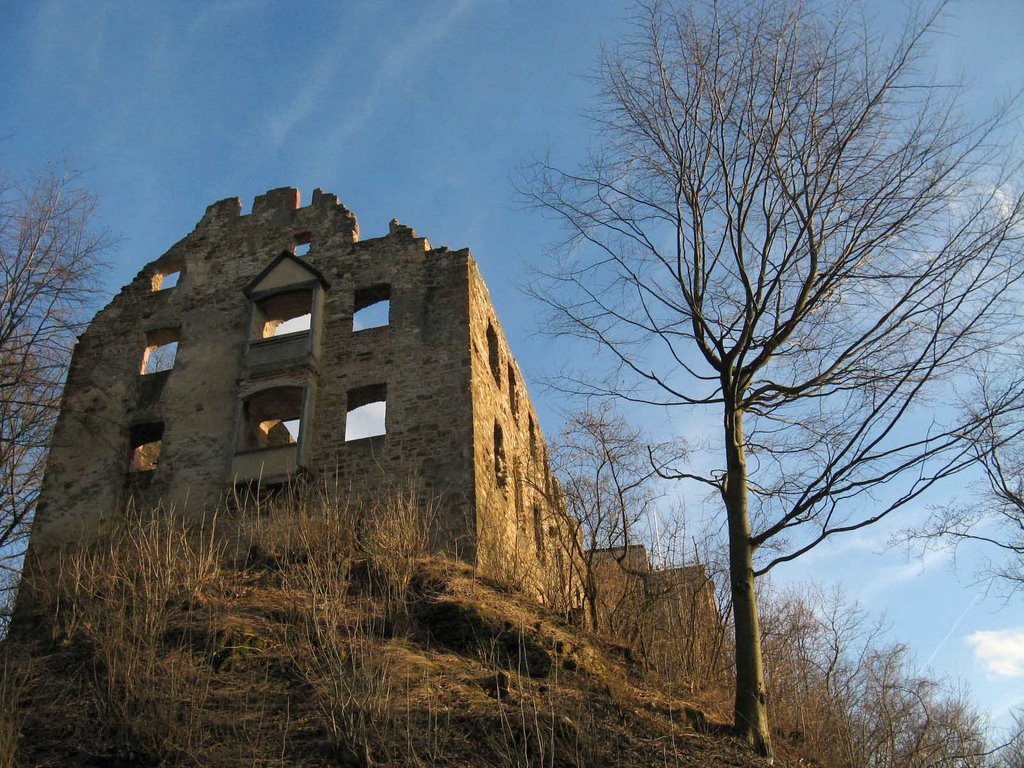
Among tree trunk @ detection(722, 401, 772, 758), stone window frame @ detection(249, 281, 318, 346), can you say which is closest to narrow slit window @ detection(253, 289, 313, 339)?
stone window frame @ detection(249, 281, 318, 346)

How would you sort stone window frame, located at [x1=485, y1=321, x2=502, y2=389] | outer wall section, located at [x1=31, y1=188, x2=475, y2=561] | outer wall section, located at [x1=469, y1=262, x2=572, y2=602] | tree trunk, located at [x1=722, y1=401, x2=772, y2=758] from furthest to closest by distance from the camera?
stone window frame, located at [x1=485, y1=321, x2=502, y2=389], outer wall section, located at [x1=31, y1=188, x2=475, y2=561], outer wall section, located at [x1=469, y1=262, x2=572, y2=602], tree trunk, located at [x1=722, y1=401, x2=772, y2=758]

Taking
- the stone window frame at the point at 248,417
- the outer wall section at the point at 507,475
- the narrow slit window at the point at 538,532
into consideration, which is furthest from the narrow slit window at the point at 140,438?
the narrow slit window at the point at 538,532

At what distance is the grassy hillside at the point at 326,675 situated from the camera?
912cm

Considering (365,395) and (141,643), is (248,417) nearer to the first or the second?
(365,395)


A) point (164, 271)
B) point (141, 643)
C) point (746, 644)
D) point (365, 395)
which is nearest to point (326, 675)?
point (141, 643)

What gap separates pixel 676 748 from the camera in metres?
9.59

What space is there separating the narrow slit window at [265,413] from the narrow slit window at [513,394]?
5124 millimetres

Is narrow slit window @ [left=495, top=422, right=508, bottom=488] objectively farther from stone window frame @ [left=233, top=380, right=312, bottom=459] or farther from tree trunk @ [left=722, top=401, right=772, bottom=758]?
tree trunk @ [left=722, top=401, right=772, bottom=758]

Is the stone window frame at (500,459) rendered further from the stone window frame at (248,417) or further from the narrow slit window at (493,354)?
the stone window frame at (248,417)

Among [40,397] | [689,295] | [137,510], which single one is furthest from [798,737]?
[40,397]

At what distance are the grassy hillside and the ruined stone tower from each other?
336 centimetres

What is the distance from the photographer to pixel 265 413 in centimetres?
1989

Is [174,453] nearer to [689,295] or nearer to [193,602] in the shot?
[193,602]

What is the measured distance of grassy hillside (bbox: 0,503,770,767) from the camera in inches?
359
